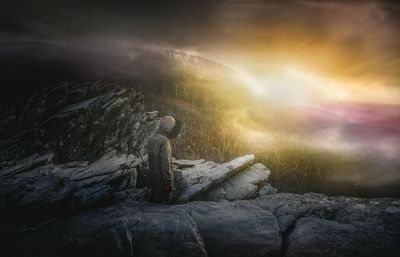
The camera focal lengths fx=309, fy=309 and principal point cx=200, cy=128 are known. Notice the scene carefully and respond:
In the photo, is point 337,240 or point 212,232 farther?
point 212,232

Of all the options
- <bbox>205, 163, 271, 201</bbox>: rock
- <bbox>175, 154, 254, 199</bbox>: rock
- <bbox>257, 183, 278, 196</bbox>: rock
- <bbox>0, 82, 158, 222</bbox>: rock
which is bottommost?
<bbox>257, 183, 278, 196</bbox>: rock

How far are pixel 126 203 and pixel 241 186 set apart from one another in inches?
173

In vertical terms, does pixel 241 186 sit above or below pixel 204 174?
below

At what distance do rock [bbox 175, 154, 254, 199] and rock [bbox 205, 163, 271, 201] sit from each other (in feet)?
0.58

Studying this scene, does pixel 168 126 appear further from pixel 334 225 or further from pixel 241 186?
pixel 334 225

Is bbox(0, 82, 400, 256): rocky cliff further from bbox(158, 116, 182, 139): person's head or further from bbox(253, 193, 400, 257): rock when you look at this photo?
bbox(158, 116, 182, 139): person's head

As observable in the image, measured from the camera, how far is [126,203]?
847cm

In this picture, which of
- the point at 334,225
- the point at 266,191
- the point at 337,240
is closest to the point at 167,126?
the point at 266,191

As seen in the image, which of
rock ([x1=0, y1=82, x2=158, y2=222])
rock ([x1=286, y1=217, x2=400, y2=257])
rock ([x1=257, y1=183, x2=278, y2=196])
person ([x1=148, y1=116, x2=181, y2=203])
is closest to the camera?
rock ([x1=286, y1=217, x2=400, y2=257])

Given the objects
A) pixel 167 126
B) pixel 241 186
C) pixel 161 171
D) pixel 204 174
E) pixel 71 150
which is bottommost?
pixel 241 186

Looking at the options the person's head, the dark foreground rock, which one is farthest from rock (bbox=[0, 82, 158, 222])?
the person's head

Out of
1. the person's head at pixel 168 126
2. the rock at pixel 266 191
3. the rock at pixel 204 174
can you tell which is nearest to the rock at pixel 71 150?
the rock at pixel 204 174

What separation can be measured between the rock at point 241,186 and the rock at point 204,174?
0.18 m

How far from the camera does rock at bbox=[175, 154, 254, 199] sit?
10230 millimetres
